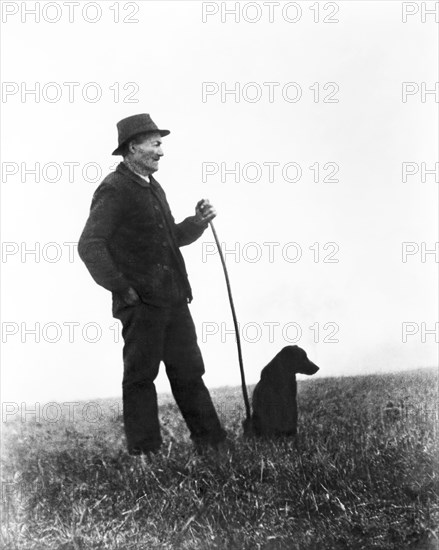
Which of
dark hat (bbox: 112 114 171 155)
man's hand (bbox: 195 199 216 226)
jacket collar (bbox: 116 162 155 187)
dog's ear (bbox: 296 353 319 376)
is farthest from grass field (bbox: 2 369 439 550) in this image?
dark hat (bbox: 112 114 171 155)

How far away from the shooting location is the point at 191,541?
16.4ft

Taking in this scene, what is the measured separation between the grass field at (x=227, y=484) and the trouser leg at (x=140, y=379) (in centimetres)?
9

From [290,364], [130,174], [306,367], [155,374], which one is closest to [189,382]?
[155,374]

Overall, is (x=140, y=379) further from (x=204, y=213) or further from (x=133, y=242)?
(x=204, y=213)

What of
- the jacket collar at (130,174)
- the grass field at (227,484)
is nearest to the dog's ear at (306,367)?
the grass field at (227,484)

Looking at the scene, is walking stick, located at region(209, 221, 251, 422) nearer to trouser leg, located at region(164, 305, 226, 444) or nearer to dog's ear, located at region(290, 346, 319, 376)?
trouser leg, located at region(164, 305, 226, 444)

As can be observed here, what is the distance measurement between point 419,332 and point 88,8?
3.26 meters

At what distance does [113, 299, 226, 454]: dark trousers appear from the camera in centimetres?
535

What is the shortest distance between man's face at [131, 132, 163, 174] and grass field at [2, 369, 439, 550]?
1493 millimetres

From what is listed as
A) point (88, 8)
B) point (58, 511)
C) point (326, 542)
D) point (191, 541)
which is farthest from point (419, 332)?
point (88, 8)

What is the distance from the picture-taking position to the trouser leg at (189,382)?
5.46 m

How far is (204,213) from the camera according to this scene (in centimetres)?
561

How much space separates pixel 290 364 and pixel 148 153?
1.64 meters

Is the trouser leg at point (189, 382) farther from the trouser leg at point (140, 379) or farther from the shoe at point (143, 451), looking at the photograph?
the shoe at point (143, 451)
